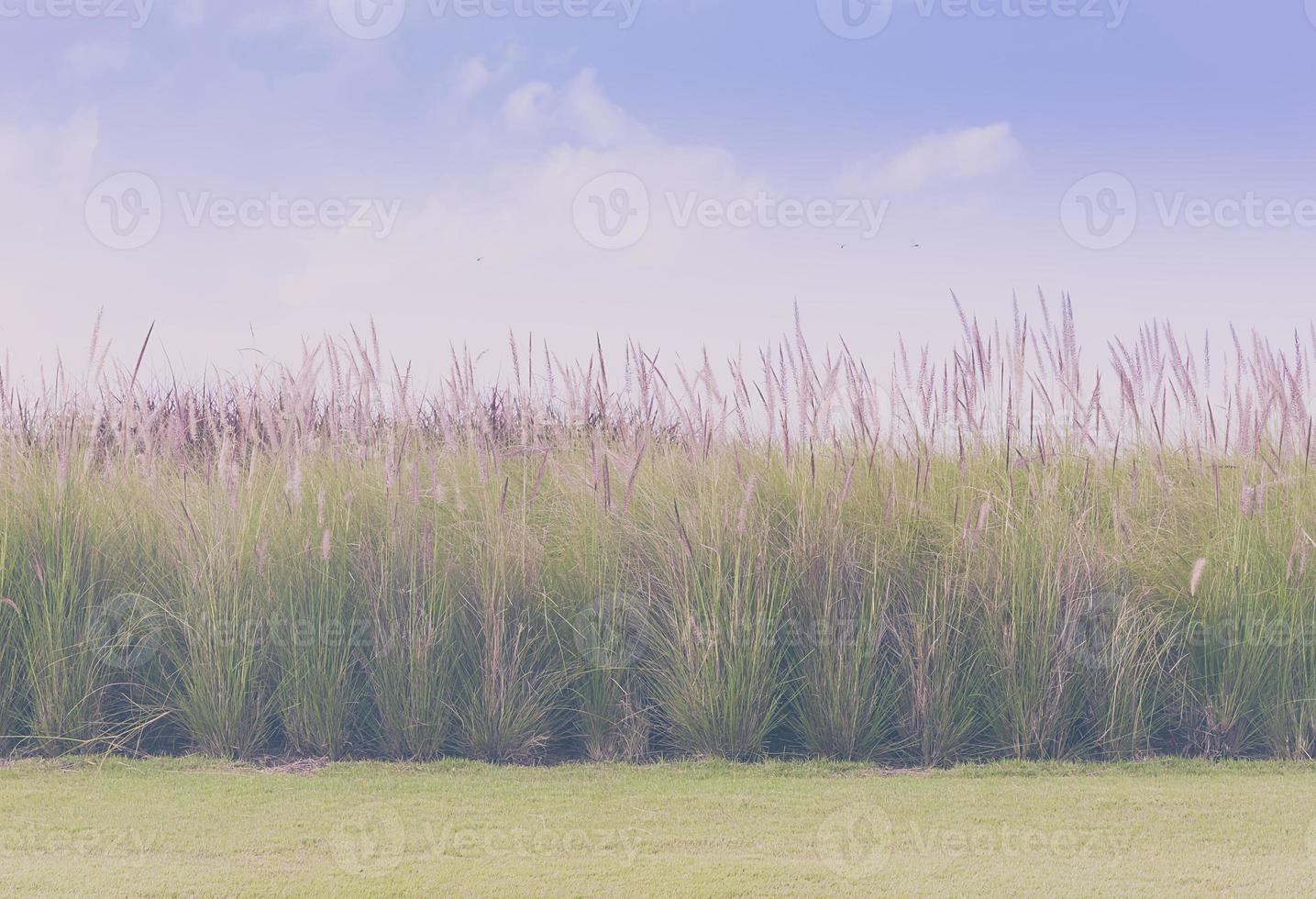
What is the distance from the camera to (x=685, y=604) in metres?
3.81

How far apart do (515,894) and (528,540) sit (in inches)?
64.2

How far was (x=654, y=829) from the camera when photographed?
303cm

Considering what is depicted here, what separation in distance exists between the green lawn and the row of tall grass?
0.19m

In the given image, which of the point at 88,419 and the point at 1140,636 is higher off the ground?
the point at 88,419

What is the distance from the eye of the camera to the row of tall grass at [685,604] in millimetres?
3848

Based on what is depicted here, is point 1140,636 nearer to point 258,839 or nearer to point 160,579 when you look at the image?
point 258,839

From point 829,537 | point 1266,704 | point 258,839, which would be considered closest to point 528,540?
point 829,537

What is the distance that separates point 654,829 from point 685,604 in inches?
37.1

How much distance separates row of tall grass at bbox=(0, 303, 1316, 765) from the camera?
385 centimetres

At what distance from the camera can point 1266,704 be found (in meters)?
4.02

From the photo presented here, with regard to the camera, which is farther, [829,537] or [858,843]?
[829,537]

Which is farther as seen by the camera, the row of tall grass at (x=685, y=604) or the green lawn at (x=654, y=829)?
the row of tall grass at (x=685, y=604)

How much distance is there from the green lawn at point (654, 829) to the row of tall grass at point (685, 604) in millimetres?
193

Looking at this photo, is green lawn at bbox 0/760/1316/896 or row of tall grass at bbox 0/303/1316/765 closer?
A: green lawn at bbox 0/760/1316/896
